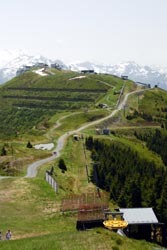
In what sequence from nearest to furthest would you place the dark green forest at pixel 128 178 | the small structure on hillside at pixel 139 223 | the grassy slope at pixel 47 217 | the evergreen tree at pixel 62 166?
the grassy slope at pixel 47 217, the small structure on hillside at pixel 139 223, the dark green forest at pixel 128 178, the evergreen tree at pixel 62 166

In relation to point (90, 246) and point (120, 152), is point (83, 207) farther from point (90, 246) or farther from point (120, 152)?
point (120, 152)

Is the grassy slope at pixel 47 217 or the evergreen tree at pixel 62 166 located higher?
the grassy slope at pixel 47 217

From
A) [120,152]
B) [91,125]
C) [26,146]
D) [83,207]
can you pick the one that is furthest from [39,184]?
[91,125]

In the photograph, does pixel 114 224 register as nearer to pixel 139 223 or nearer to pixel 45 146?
pixel 139 223

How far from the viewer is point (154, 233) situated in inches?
2389

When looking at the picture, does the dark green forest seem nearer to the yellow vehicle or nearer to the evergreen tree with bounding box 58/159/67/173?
the evergreen tree with bounding box 58/159/67/173

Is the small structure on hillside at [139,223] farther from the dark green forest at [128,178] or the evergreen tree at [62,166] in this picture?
the evergreen tree at [62,166]

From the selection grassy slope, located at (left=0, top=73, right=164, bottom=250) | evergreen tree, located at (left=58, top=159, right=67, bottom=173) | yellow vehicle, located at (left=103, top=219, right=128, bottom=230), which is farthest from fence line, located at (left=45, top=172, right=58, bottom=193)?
yellow vehicle, located at (left=103, top=219, right=128, bottom=230)

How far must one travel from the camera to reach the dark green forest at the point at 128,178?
73750 mm

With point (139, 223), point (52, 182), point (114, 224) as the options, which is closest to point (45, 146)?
point (52, 182)

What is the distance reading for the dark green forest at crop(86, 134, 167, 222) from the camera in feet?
242

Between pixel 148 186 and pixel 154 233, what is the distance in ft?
59.7

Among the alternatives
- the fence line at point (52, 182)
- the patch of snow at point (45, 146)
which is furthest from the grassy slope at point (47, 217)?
the patch of snow at point (45, 146)

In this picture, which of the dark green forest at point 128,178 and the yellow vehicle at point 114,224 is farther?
the dark green forest at point 128,178
